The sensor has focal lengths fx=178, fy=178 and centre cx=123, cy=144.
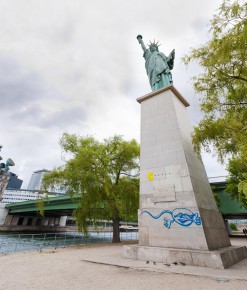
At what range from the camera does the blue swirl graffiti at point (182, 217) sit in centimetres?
761

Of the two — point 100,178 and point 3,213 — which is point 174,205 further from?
point 3,213

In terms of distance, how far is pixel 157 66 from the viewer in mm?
13242

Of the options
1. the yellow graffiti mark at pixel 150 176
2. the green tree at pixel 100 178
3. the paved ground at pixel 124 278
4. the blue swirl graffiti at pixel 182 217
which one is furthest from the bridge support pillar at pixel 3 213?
the blue swirl graffiti at pixel 182 217

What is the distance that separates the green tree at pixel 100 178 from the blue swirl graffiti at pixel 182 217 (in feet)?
25.7

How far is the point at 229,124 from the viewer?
763 centimetres

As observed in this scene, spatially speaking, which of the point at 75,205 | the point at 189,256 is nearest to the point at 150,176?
the point at 189,256

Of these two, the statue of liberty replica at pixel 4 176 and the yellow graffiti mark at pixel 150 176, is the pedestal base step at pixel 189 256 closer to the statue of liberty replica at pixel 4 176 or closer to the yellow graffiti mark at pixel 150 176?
the yellow graffiti mark at pixel 150 176

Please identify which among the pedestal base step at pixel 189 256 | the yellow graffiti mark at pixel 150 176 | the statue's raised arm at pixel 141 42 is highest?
the statue's raised arm at pixel 141 42

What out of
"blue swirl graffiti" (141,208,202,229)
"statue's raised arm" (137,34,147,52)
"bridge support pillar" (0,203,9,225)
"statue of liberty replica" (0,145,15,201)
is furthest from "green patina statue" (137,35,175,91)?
"statue of liberty replica" (0,145,15,201)

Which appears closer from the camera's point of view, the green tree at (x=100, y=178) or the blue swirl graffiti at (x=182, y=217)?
the blue swirl graffiti at (x=182, y=217)

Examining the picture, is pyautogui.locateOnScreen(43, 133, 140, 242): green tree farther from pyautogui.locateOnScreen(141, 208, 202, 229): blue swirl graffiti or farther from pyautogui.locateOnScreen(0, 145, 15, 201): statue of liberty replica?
pyautogui.locateOnScreen(0, 145, 15, 201): statue of liberty replica

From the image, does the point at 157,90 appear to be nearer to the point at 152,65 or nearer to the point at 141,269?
the point at 152,65

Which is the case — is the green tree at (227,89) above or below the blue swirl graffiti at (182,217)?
above

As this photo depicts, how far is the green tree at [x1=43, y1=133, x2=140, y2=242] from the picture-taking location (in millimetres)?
15609
